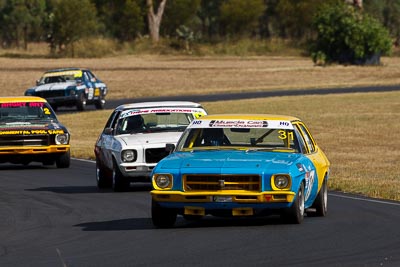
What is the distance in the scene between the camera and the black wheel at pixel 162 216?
13625 mm

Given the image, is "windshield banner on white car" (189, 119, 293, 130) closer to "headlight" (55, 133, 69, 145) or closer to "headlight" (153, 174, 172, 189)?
"headlight" (153, 174, 172, 189)

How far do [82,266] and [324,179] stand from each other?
16.0 ft

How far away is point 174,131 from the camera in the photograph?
1934 cm

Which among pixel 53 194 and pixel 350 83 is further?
pixel 350 83

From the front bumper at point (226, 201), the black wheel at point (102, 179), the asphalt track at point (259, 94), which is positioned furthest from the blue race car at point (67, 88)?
the front bumper at point (226, 201)

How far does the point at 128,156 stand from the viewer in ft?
60.6

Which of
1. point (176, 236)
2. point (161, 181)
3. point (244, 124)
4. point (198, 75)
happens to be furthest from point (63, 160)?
point (198, 75)

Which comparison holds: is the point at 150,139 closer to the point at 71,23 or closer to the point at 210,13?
the point at 71,23

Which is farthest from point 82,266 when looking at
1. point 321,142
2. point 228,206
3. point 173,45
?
point 173,45

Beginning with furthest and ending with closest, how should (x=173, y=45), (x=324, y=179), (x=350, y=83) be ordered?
(x=173, y=45) < (x=350, y=83) < (x=324, y=179)

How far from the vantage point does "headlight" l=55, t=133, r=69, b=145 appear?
23.6m

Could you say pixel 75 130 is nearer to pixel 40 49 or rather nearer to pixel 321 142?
pixel 321 142

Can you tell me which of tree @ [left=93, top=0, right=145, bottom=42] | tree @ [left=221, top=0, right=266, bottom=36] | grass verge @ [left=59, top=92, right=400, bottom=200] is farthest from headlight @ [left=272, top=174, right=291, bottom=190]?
tree @ [left=221, top=0, right=266, bottom=36]

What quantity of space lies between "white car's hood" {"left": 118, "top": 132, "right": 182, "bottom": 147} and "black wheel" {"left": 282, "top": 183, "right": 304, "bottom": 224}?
5.11 meters
